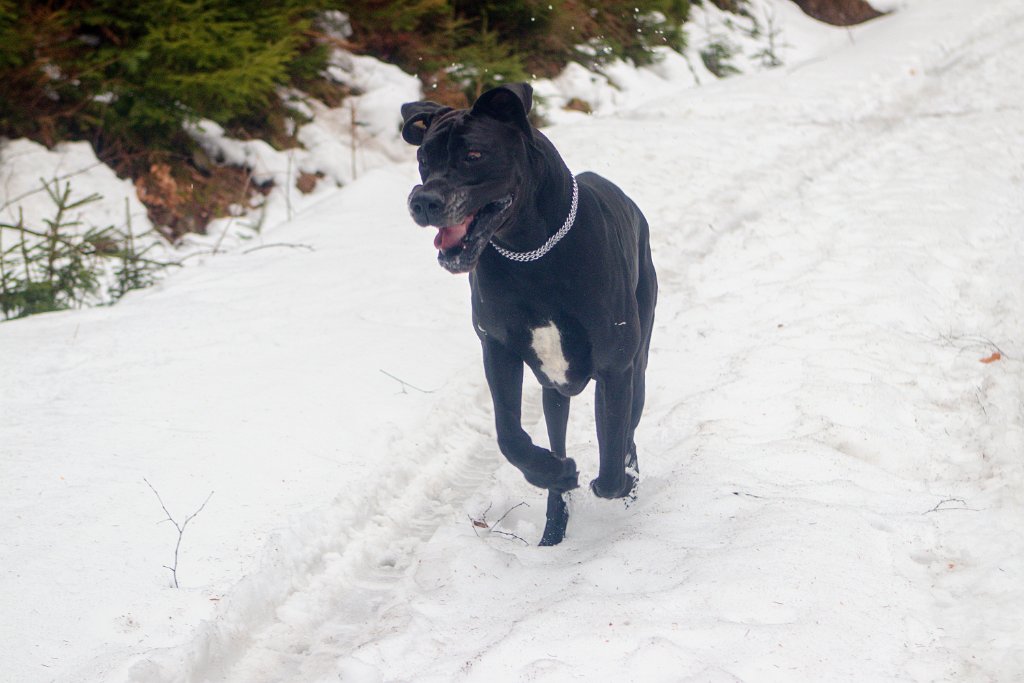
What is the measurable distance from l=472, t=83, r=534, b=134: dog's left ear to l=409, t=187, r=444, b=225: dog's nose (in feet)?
1.26

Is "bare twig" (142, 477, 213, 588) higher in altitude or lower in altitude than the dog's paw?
lower

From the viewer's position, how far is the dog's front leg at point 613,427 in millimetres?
3609

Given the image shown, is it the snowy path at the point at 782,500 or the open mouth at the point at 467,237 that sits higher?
the open mouth at the point at 467,237

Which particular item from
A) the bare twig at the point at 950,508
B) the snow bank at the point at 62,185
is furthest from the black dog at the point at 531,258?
the snow bank at the point at 62,185

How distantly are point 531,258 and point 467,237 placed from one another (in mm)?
325

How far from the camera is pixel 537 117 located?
1148 cm

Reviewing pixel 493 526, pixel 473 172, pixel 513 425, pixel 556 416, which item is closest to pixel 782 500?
pixel 556 416

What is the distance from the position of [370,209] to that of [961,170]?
5310mm

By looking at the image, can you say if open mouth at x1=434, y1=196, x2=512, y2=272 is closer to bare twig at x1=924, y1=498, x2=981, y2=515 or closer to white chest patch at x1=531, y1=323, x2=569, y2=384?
white chest patch at x1=531, y1=323, x2=569, y2=384

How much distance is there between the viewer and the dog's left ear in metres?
3.07

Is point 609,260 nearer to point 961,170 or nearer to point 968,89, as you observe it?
point 961,170

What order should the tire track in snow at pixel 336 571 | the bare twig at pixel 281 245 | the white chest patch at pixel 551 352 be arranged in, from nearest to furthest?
1. the tire track in snow at pixel 336 571
2. the white chest patch at pixel 551 352
3. the bare twig at pixel 281 245

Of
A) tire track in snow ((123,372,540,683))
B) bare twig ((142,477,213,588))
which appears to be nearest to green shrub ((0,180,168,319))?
bare twig ((142,477,213,588))

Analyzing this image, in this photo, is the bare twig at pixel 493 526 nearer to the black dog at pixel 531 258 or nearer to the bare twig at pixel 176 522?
the black dog at pixel 531 258
